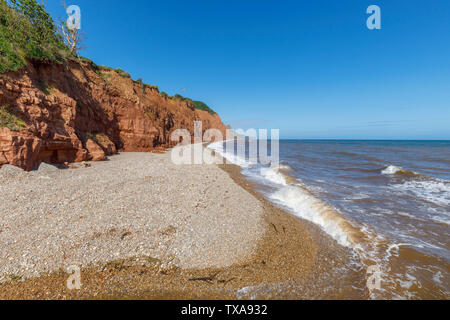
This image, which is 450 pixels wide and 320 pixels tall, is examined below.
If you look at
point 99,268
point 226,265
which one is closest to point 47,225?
point 99,268

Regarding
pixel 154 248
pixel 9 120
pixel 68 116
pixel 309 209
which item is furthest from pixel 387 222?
pixel 68 116

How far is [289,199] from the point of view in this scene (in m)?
8.91

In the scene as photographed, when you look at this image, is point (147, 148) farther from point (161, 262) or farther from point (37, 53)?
point (161, 262)

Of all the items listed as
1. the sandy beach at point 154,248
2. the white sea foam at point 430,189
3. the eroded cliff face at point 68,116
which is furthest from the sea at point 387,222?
the eroded cliff face at point 68,116

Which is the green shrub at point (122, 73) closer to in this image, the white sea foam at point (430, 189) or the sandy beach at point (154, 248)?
the sandy beach at point (154, 248)

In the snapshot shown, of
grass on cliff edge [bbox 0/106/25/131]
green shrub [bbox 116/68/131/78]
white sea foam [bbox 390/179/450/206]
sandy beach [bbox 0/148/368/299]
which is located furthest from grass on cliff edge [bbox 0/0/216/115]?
white sea foam [bbox 390/179/450/206]

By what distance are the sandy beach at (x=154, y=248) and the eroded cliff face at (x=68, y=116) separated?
214 centimetres

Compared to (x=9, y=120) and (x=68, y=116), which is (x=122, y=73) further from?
(x=9, y=120)

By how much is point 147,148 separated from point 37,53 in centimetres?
1259

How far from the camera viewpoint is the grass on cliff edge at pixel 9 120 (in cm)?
794

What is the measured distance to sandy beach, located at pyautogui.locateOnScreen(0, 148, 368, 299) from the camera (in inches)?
132

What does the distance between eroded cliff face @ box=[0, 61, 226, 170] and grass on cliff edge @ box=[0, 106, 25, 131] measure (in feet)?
0.13

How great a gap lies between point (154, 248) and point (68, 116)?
12703 mm

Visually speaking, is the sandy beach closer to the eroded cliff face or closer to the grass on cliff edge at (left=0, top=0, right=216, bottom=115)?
the eroded cliff face
